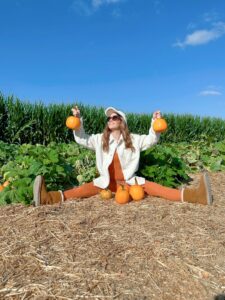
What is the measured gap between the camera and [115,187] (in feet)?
18.8

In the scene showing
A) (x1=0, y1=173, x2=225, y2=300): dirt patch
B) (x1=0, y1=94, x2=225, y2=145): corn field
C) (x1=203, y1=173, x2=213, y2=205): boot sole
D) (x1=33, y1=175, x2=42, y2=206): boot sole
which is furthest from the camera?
(x1=0, y1=94, x2=225, y2=145): corn field

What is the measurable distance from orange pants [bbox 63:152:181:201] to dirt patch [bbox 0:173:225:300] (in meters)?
0.37

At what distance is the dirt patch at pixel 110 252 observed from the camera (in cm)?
303

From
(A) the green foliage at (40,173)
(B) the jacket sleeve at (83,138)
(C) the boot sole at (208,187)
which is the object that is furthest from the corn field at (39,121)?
(C) the boot sole at (208,187)

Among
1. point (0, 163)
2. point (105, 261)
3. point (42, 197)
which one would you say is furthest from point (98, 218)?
point (0, 163)

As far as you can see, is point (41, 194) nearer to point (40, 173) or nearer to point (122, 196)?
point (40, 173)

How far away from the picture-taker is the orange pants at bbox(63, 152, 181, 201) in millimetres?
5512

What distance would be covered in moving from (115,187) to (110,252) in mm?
2199

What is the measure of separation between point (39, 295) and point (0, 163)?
203 inches

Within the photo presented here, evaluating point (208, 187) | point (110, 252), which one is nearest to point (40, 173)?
point (110, 252)

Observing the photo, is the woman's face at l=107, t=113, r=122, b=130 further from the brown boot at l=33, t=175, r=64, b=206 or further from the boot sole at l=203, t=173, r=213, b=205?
the boot sole at l=203, t=173, r=213, b=205

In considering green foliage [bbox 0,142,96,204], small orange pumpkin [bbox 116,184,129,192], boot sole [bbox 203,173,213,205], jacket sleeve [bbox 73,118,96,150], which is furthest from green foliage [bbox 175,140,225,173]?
jacket sleeve [bbox 73,118,96,150]

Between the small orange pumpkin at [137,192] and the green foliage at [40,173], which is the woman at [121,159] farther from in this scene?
the green foliage at [40,173]

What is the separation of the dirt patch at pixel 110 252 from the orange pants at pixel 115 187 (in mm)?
369
